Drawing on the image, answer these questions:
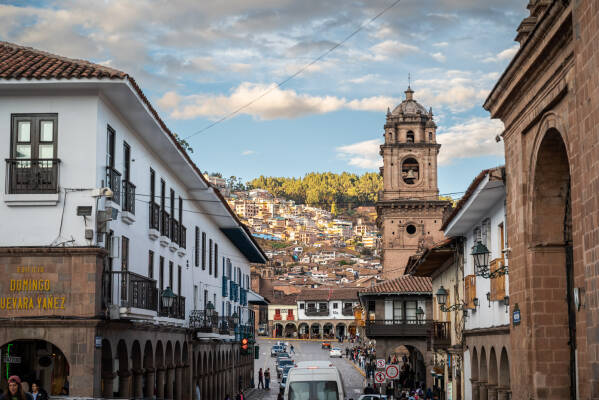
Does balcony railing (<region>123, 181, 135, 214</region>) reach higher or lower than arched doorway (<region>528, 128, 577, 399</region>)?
higher

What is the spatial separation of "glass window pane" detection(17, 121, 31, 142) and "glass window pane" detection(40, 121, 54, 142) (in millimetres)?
270

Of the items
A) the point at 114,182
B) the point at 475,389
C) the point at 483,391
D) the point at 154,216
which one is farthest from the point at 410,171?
the point at 114,182

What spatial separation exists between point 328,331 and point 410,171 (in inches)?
2858

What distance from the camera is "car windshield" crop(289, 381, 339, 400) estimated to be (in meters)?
21.5

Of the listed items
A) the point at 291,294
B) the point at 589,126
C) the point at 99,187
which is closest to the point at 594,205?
the point at 589,126

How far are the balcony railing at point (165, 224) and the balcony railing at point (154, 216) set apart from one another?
0.76 metres

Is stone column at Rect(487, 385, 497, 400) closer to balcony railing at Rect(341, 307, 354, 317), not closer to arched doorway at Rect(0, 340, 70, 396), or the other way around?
arched doorway at Rect(0, 340, 70, 396)

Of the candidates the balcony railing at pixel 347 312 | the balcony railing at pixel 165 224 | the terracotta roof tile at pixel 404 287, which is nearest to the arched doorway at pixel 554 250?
the balcony railing at pixel 165 224

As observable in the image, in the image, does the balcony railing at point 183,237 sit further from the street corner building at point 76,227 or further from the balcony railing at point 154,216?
the street corner building at point 76,227

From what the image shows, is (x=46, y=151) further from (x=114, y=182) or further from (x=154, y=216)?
(x=154, y=216)

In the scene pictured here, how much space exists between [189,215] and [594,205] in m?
22.5

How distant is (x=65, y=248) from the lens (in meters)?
17.6

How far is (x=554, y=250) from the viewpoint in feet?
51.9

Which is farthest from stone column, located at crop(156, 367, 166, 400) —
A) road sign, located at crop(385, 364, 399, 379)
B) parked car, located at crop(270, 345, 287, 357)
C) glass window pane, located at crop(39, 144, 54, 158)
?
parked car, located at crop(270, 345, 287, 357)
